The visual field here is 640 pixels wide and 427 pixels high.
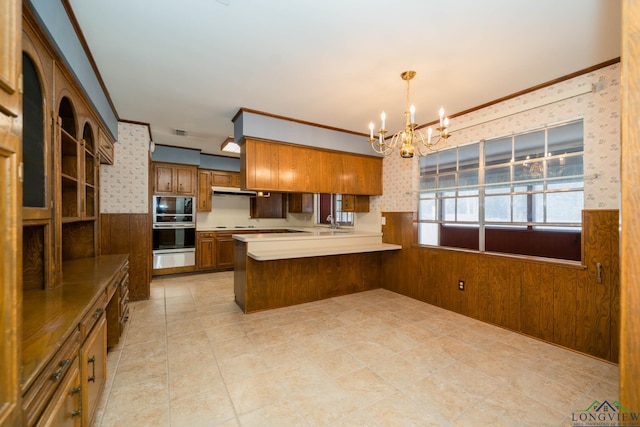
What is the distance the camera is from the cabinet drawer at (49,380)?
0.91m

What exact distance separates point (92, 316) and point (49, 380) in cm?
69

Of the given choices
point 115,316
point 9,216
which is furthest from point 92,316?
point 9,216

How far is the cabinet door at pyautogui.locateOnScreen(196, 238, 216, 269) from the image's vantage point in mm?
5777

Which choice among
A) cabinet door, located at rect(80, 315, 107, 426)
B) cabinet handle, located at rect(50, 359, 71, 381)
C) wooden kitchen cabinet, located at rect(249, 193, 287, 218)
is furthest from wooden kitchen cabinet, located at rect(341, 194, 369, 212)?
cabinet handle, located at rect(50, 359, 71, 381)

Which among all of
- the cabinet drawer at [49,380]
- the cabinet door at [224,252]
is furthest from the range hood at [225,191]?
the cabinet drawer at [49,380]

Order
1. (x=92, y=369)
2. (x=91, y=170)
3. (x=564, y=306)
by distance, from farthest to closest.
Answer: (x=91, y=170), (x=564, y=306), (x=92, y=369)

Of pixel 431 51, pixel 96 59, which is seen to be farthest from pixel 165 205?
pixel 431 51

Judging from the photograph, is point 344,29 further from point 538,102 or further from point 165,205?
point 165,205

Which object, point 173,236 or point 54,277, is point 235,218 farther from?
point 54,277

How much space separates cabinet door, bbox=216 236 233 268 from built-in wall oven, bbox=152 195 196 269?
19.3 inches

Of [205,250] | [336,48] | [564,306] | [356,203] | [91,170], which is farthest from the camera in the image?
[205,250]

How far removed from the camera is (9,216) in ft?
2.48

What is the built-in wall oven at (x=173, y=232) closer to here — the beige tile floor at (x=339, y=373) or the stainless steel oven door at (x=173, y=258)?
the stainless steel oven door at (x=173, y=258)

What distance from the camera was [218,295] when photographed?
170 inches
